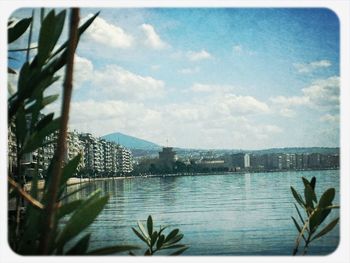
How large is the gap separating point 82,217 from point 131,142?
2081 mm

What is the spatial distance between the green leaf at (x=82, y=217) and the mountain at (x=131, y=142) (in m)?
2.02

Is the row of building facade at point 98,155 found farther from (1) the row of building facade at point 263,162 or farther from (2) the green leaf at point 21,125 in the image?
(2) the green leaf at point 21,125

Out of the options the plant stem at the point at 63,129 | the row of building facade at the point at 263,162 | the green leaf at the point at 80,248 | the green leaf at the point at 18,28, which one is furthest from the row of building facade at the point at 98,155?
the plant stem at the point at 63,129

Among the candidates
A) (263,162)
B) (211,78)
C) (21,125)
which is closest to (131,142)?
(211,78)

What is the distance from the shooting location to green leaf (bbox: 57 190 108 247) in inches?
35.3

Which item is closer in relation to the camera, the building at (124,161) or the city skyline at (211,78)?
the city skyline at (211,78)

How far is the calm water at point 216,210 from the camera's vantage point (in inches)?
106

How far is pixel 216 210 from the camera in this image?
3520 millimetres

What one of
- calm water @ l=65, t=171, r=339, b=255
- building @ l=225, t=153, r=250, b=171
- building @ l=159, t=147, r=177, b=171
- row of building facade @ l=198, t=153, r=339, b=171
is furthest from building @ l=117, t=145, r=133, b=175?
building @ l=225, t=153, r=250, b=171

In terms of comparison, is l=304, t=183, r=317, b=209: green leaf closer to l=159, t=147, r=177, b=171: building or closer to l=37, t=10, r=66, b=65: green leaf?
l=37, t=10, r=66, b=65: green leaf

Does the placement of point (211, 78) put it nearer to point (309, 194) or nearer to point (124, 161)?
point (124, 161)

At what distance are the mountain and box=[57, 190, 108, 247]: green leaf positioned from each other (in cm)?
202

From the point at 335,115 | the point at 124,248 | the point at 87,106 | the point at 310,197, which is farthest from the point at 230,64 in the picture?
the point at 124,248

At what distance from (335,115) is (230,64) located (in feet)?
2.54
